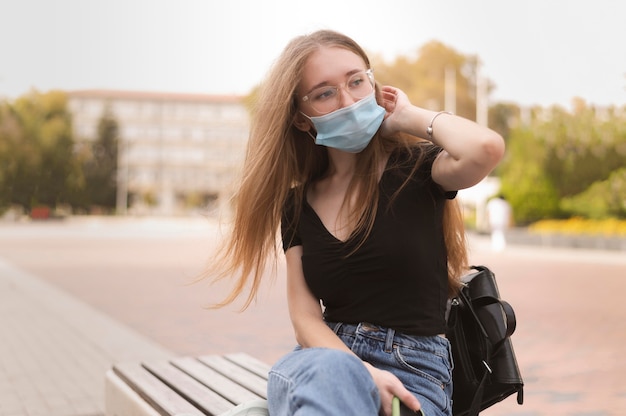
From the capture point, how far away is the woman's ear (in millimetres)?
2521

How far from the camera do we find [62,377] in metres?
5.41

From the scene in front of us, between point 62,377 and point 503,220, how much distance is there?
21.1 meters

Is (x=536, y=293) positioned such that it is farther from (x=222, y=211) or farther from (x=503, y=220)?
(x=503, y=220)

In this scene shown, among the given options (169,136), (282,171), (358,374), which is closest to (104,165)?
(169,136)

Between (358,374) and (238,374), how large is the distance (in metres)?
1.50

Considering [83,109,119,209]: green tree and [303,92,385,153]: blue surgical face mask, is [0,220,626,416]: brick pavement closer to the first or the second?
[303,92,385,153]: blue surgical face mask

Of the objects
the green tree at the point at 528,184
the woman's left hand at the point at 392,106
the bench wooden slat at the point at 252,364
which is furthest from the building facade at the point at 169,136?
the woman's left hand at the point at 392,106

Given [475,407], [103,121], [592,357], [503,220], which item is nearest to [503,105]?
[103,121]

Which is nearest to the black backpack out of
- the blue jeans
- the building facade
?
the blue jeans

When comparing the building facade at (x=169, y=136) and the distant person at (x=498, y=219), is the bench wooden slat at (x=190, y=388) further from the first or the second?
the building facade at (x=169, y=136)

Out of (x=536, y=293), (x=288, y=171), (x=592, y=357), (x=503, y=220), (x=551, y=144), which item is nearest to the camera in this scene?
(x=288, y=171)

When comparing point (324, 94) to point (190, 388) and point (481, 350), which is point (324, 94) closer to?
point (481, 350)

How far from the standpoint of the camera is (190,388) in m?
3.08

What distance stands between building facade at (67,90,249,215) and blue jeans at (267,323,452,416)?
94.6 m
